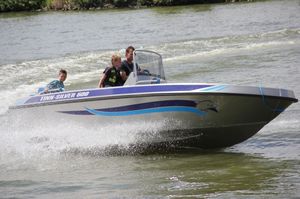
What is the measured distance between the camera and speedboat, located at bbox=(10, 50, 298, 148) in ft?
34.6

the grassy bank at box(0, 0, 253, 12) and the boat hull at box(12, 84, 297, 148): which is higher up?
the boat hull at box(12, 84, 297, 148)

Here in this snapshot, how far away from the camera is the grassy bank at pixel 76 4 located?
5119 centimetres

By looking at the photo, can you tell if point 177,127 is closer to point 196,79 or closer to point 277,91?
point 277,91

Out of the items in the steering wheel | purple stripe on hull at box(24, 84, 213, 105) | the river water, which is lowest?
the river water

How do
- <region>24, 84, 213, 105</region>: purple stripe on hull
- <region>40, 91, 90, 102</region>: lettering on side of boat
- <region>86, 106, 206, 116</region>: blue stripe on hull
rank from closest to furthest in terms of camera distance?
<region>24, 84, 213, 105</region>: purple stripe on hull < <region>86, 106, 206, 116</region>: blue stripe on hull < <region>40, 91, 90, 102</region>: lettering on side of boat

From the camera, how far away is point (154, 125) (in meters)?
11.1

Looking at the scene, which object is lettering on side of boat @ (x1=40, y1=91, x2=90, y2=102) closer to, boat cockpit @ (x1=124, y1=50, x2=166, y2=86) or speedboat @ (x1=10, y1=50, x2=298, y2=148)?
speedboat @ (x1=10, y1=50, x2=298, y2=148)

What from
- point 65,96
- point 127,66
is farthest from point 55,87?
point 127,66

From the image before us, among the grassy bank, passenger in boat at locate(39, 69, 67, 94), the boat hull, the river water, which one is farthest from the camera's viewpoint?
the grassy bank

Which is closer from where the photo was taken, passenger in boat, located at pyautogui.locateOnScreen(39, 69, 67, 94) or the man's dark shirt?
the man's dark shirt

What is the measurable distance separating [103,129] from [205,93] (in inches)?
83.0

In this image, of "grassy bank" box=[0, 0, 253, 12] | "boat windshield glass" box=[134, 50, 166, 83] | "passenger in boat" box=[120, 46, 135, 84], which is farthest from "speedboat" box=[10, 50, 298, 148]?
"grassy bank" box=[0, 0, 253, 12]

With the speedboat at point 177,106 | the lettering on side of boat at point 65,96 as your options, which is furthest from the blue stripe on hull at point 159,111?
the lettering on side of boat at point 65,96

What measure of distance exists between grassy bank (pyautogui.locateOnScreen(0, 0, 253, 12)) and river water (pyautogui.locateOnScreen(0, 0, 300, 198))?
39.3ft
